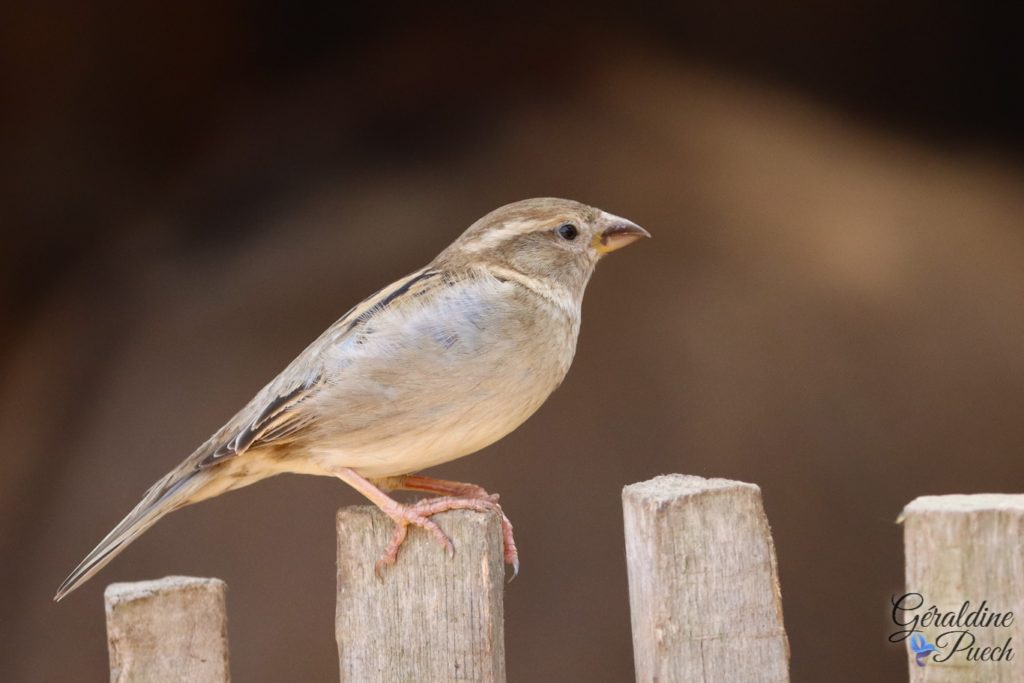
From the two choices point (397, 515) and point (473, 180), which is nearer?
point (397, 515)

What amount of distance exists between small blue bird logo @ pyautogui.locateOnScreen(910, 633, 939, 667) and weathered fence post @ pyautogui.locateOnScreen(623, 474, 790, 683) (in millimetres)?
215

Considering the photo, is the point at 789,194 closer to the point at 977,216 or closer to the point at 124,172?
the point at 977,216

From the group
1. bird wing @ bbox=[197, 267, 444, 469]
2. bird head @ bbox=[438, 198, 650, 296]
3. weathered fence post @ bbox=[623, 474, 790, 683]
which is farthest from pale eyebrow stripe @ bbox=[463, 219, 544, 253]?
weathered fence post @ bbox=[623, 474, 790, 683]

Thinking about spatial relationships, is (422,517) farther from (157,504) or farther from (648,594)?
(157,504)

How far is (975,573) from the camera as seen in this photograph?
5.91ft

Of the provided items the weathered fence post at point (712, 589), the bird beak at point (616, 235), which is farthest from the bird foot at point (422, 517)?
the bird beak at point (616, 235)

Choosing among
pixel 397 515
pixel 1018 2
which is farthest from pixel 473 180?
pixel 397 515

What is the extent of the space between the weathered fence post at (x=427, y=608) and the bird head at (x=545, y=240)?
→ 79 centimetres

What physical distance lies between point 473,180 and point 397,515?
3041 millimetres

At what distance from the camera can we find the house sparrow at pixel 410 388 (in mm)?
2559

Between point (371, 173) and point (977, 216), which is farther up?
point (371, 173)

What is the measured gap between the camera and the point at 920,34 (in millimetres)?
5148

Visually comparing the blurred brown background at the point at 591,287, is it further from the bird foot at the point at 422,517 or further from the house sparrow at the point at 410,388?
the bird foot at the point at 422,517

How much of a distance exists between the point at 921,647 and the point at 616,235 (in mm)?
1320
